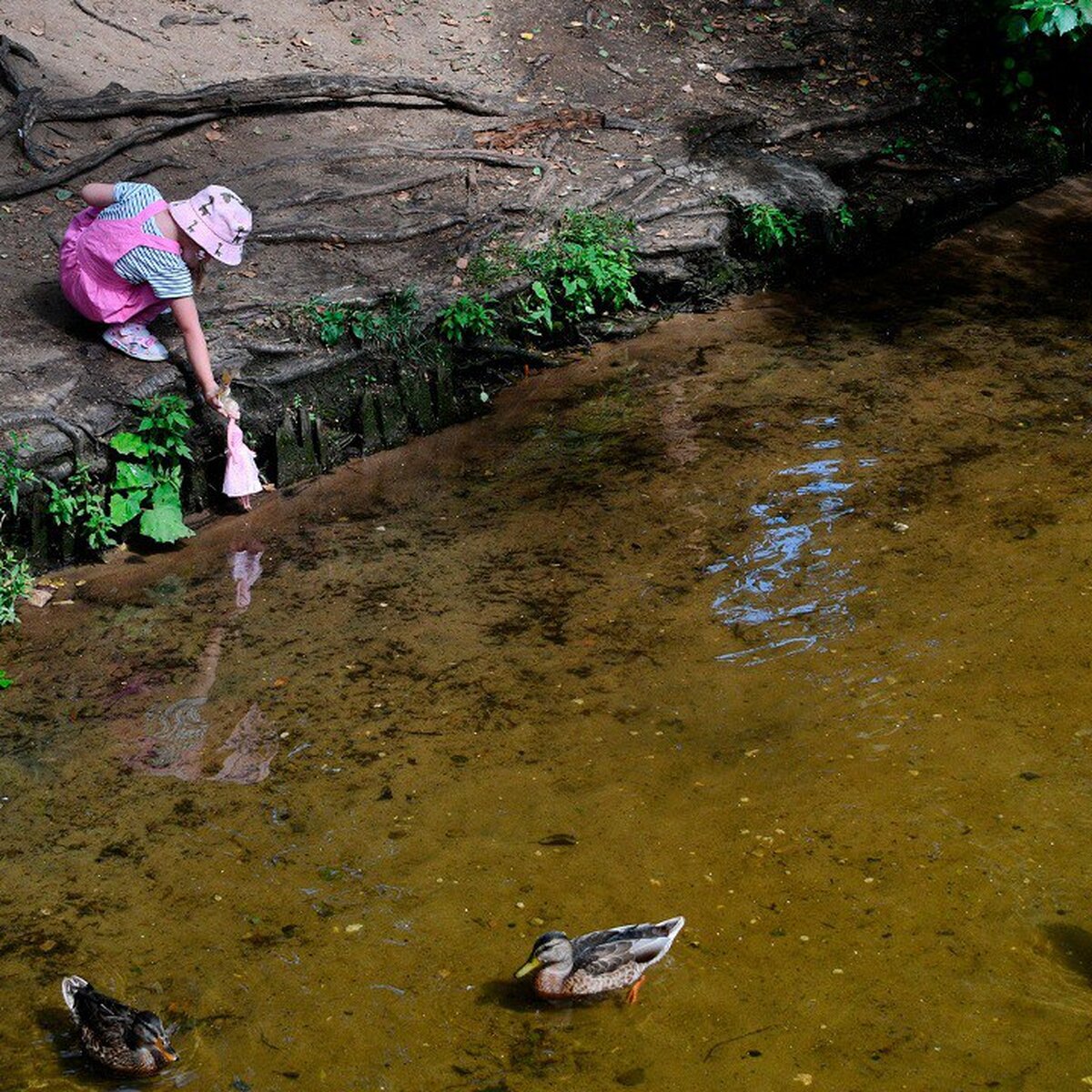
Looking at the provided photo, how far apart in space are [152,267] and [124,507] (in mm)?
1312

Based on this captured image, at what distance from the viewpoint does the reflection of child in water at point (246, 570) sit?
647 cm

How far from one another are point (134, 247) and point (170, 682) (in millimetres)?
2563

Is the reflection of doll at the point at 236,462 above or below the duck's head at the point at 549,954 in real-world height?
above

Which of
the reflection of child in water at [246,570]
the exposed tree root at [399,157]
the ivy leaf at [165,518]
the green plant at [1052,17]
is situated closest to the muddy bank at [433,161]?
the exposed tree root at [399,157]

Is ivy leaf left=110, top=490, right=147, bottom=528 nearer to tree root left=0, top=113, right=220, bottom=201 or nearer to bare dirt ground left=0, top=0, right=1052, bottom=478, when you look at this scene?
bare dirt ground left=0, top=0, right=1052, bottom=478

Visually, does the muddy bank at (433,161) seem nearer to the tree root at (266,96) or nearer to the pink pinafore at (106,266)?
the tree root at (266,96)

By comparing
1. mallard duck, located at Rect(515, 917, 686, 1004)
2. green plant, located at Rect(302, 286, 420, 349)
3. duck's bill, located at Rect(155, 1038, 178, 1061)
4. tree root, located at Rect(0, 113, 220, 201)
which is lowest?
mallard duck, located at Rect(515, 917, 686, 1004)

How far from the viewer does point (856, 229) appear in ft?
32.8

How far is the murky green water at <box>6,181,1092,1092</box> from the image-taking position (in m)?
3.96

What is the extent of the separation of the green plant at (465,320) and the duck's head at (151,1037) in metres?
5.17

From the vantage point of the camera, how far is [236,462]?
7.10 m

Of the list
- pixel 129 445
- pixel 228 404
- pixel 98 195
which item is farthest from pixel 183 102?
pixel 129 445

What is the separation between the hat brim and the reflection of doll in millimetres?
766

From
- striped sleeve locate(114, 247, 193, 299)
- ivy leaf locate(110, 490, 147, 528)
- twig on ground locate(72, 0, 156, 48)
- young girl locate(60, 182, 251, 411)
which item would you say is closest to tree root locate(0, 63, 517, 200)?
twig on ground locate(72, 0, 156, 48)
